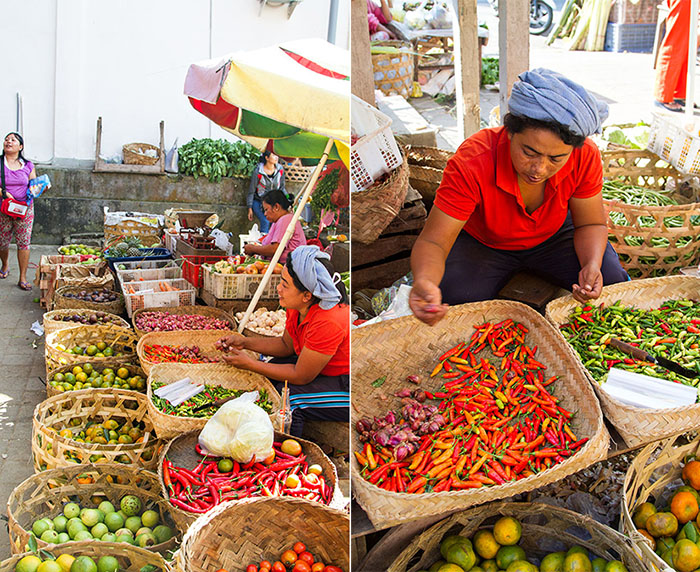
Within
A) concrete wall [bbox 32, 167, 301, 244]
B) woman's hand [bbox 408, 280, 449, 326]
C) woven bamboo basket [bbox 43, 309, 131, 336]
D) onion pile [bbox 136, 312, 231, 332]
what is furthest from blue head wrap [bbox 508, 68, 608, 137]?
concrete wall [bbox 32, 167, 301, 244]

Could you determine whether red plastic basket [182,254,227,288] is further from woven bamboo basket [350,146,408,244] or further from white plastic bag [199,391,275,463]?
white plastic bag [199,391,275,463]

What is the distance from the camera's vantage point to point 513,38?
11.4ft

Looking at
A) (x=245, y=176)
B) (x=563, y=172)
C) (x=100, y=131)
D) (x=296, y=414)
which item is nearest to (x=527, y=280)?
(x=563, y=172)

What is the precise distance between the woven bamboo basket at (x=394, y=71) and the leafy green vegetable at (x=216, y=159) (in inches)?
76.2

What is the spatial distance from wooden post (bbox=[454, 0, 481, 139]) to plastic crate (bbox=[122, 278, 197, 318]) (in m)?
2.07

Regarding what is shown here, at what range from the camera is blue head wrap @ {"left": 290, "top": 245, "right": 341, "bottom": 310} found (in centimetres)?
266

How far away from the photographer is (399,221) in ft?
11.9

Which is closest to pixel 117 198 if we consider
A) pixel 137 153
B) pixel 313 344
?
pixel 137 153

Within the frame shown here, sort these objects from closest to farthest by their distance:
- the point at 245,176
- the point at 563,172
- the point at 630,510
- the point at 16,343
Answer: the point at 630,510
the point at 563,172
the point at 16,343
the point at 245,176

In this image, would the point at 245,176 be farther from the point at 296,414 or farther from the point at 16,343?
the point at 296,414

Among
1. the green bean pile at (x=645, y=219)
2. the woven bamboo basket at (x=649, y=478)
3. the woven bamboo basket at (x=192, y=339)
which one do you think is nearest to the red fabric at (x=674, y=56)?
the green bean pile at (x=645, y=219)

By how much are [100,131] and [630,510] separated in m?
3.35

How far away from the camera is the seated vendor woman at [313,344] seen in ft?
8.79

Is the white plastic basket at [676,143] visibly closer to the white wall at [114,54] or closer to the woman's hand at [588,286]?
the woman's hand at [588,286]
